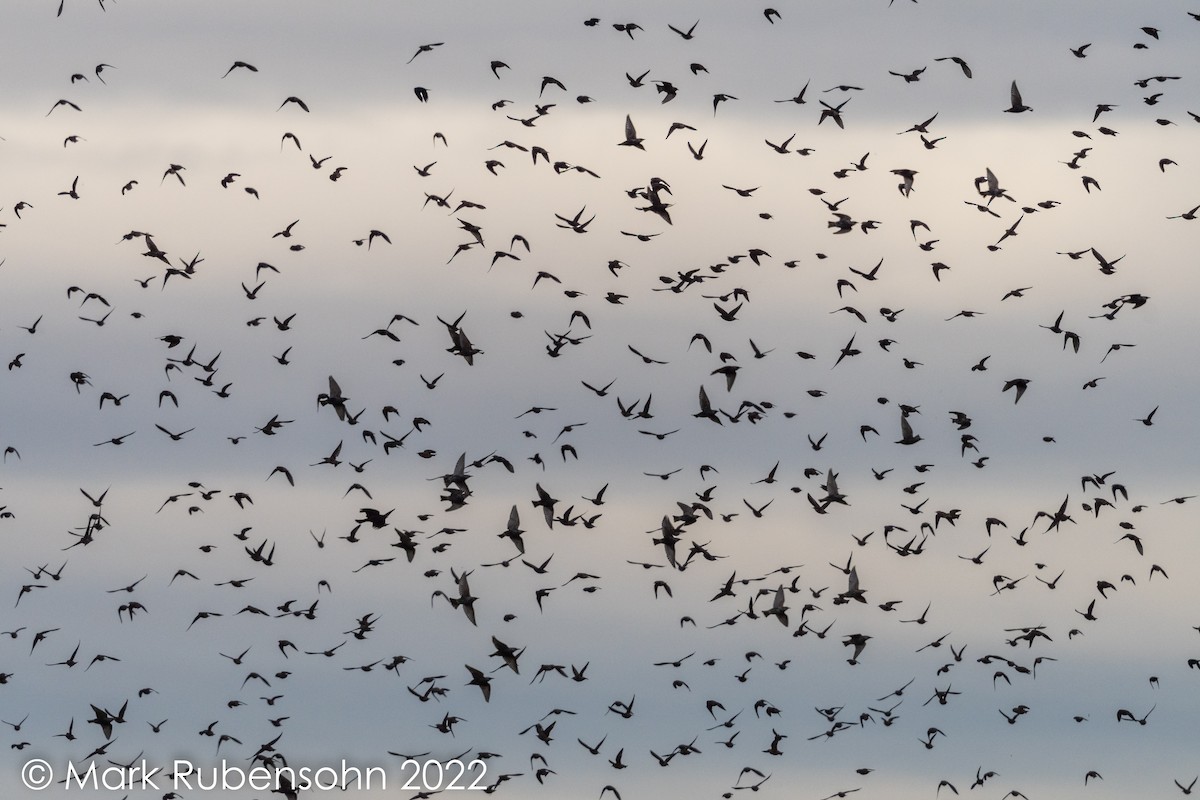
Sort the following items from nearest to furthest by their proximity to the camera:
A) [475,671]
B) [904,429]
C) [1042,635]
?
[475,671], [904,429], [1042,635]

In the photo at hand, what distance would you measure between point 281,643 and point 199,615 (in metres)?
4.59

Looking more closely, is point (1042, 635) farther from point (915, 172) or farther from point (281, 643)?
point (281, 643)

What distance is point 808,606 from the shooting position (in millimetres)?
82625

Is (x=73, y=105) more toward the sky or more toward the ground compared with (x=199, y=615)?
more toward the sky

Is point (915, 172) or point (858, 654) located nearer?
point (915, 172)

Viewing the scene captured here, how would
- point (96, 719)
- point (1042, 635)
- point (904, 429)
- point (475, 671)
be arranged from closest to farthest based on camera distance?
point (475, 671) → point (904, 429) → point (96, 719) → point (1042, 635)

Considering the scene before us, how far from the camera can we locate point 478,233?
71938 millimetres

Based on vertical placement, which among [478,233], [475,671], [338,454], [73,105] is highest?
[73,105]

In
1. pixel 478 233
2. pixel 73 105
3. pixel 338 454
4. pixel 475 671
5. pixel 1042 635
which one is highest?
pixel 73 105

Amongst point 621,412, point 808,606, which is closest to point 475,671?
point 621,412

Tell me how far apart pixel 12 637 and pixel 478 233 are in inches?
1041

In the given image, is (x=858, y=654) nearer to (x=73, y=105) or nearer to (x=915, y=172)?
(x=915, y=172)

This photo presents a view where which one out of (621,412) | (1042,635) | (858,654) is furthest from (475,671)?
(1042,635)

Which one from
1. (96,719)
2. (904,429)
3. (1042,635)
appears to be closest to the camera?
(904,429)
